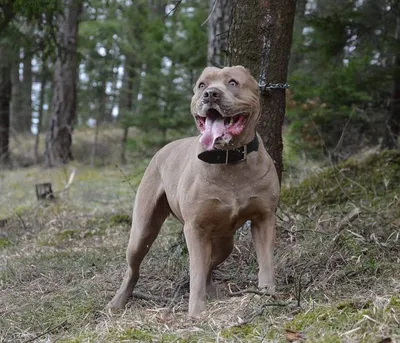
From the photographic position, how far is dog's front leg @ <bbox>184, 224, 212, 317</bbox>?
14.7 ft

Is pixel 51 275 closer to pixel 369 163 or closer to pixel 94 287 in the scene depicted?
pixel 94 287

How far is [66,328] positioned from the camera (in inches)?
188

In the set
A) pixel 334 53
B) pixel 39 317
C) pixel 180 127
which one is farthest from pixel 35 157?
pixel 39 317

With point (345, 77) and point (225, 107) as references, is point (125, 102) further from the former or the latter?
point (225, 107)

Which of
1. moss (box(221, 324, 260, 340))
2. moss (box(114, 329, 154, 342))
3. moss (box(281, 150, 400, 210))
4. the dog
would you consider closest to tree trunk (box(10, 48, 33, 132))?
moss (box(281, 150, 400, 210))

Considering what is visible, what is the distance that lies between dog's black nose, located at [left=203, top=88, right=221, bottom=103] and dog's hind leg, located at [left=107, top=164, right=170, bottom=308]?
55.6 inches

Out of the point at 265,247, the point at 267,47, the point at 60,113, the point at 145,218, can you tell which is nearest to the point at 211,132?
the point at 265,247

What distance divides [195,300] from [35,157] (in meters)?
17.9

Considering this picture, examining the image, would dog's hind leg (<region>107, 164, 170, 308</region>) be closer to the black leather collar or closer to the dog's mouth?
the black leather collar

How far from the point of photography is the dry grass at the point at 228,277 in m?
3.79

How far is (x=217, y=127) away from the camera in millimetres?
4211

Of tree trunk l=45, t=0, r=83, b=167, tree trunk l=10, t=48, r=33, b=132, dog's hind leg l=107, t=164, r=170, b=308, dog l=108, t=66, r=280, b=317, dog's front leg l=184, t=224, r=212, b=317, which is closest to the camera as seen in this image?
dog l=108, t=66, r=280, b=317

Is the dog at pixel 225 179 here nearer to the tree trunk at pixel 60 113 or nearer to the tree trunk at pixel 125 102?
the tree trunk at pixel 60 113

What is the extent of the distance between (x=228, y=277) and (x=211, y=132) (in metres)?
1.87
